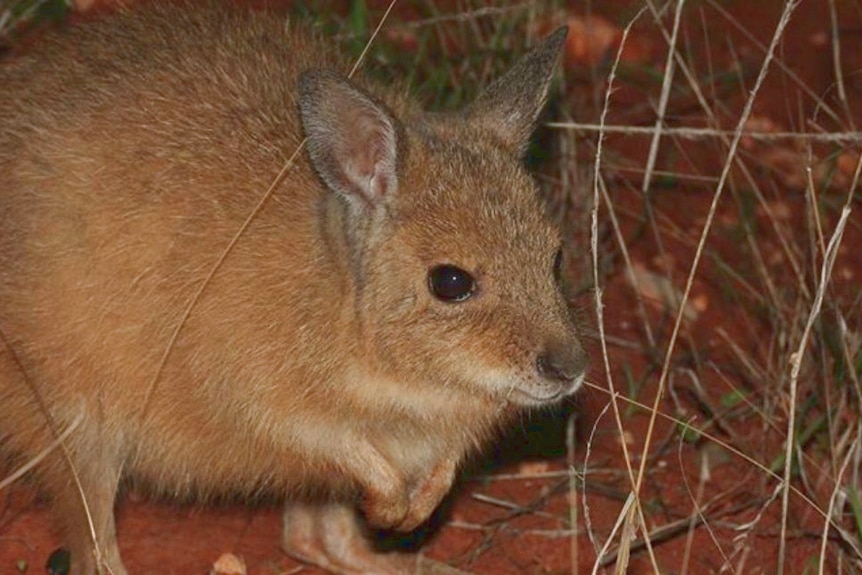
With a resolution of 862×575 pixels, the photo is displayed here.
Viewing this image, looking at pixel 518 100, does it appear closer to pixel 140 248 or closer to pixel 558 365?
pixel 558 365

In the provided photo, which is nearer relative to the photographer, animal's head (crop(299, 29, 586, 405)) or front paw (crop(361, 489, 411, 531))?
animal's head (crop(299, 29, 586, 405))

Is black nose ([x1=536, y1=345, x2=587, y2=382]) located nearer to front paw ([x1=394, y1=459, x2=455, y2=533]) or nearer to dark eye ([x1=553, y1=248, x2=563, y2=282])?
dark eye ([x1=553, y1=248, x2=563, y2=282])

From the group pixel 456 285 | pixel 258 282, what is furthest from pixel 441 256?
pixel 258 282

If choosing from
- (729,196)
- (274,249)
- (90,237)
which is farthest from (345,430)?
(729,196)

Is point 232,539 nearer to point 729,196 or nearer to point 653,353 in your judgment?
point 653,353

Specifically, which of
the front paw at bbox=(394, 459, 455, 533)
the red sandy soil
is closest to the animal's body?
the front paw at bbox=(394, 459, 455, 533)

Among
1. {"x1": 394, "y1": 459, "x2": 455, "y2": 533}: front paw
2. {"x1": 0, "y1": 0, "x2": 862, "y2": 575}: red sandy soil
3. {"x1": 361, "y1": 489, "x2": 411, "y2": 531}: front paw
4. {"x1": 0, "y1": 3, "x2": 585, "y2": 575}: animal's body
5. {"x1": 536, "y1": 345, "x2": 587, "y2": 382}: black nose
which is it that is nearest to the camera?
{"x1": 536, "y1": 345, "x2": 587, "y2": 382}: black nose
